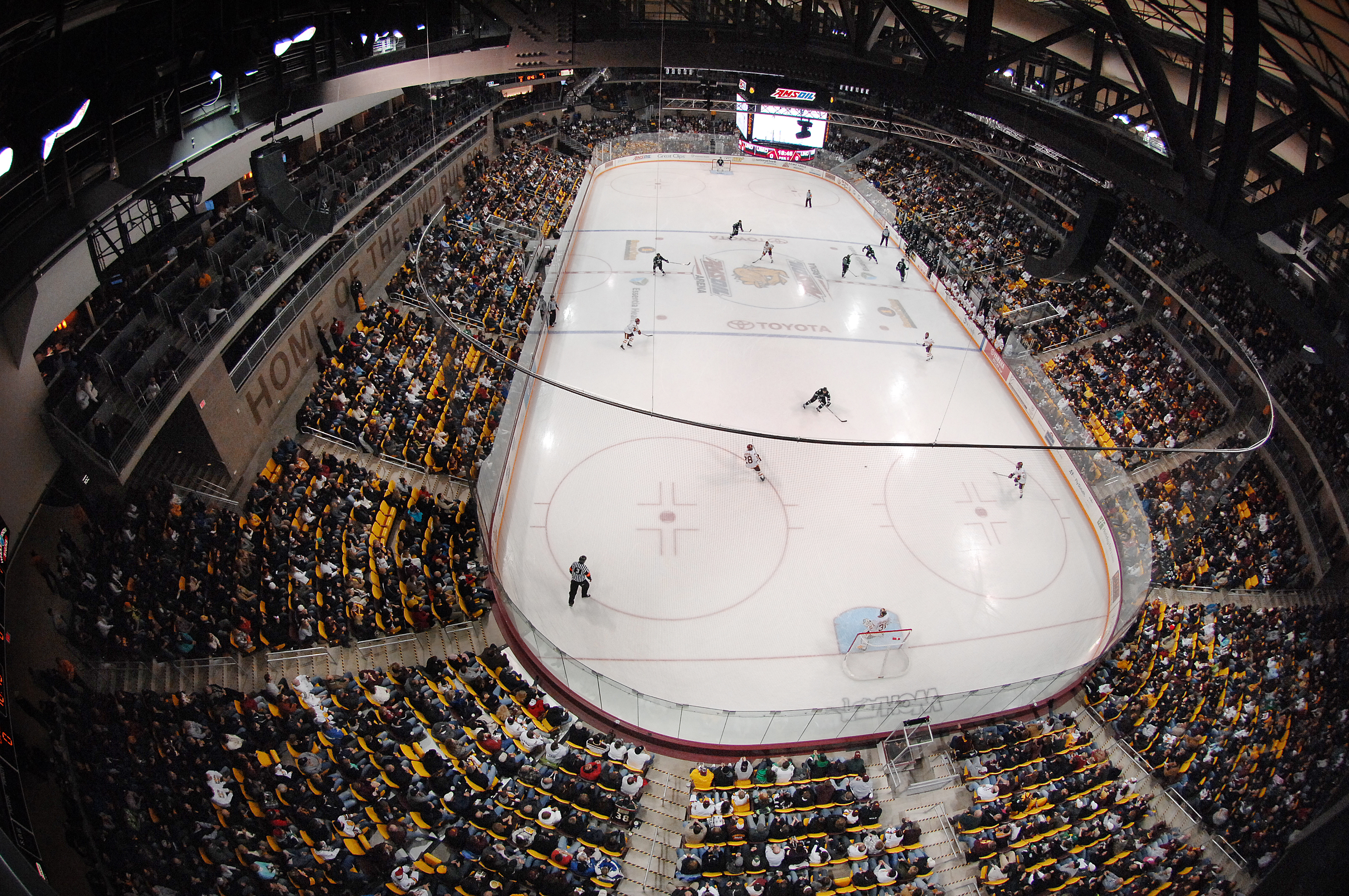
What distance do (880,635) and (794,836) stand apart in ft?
14.3

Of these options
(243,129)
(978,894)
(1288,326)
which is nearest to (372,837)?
(978,894)

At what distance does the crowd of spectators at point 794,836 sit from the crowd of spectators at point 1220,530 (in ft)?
28.9

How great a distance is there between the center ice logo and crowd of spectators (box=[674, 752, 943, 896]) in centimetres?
1965

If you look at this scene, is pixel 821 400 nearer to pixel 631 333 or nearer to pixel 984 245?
pixel 631 333

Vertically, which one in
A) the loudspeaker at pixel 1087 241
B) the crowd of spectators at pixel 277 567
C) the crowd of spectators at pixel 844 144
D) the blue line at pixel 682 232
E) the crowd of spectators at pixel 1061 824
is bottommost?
the crowd of spectators at pixel 1061 824

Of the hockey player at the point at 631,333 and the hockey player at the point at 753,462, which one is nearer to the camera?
the hockey player at the point at 753,462

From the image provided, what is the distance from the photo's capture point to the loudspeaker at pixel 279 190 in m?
13.2

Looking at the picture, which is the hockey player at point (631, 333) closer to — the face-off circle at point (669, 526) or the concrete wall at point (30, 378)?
the face-off circle at point (669, 526)

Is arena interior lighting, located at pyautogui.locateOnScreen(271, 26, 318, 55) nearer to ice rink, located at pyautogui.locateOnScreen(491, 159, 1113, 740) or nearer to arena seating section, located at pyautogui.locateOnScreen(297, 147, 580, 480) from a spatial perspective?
arena seating section, located at pyautogui.locateOnScreen(297, 147, 580, 480)

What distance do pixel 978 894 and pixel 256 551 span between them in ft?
42.4

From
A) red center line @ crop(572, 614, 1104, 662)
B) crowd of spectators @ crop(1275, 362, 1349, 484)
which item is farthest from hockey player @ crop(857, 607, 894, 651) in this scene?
crowd of spectators @ crop(1275, 362, 1349, 484)

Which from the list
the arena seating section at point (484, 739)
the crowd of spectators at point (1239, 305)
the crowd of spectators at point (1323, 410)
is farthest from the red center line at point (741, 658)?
the crowd of spectators at point (1323, 410)

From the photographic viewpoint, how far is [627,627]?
1363cm

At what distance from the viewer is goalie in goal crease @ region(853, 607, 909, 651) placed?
13.4m
